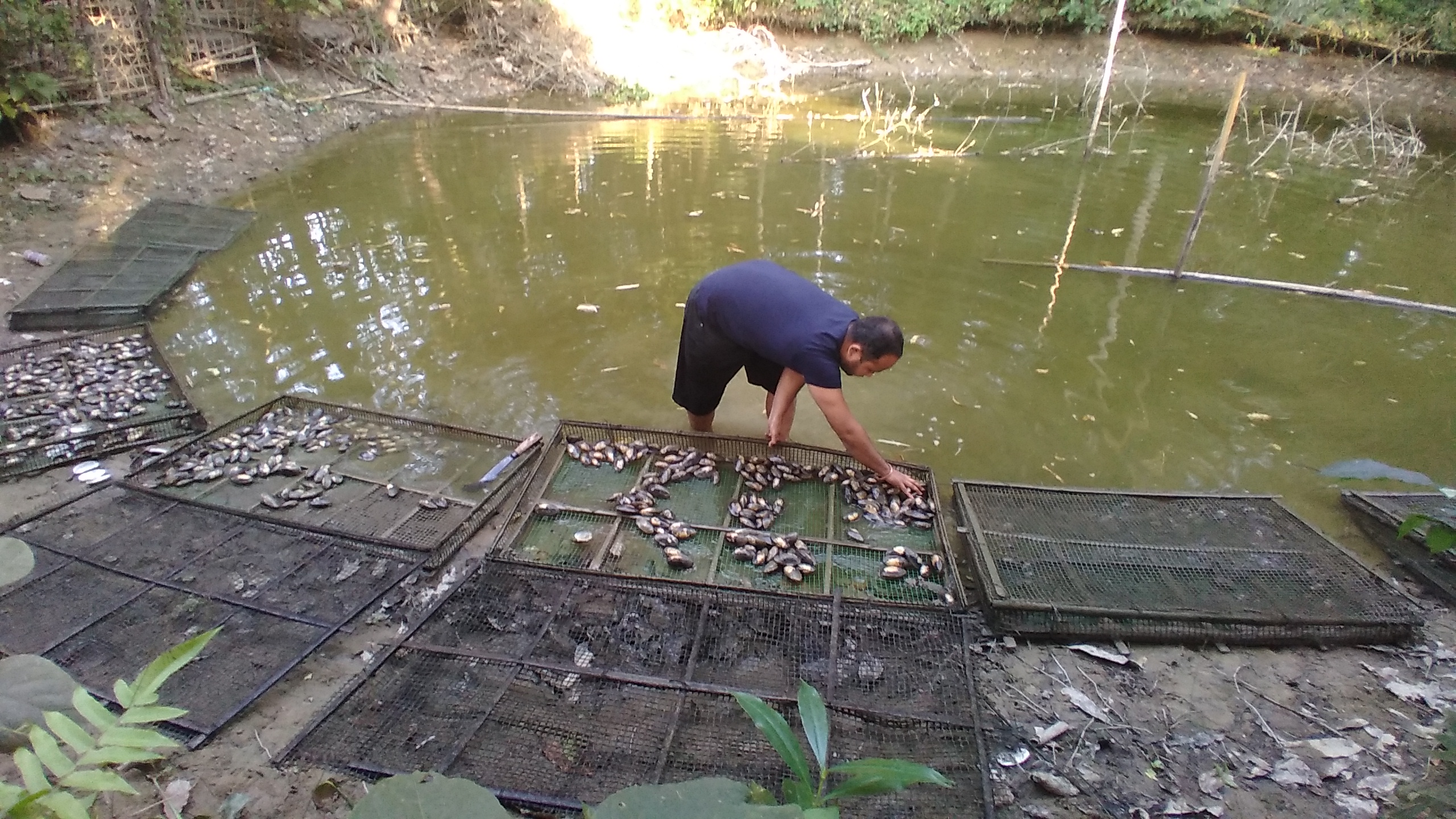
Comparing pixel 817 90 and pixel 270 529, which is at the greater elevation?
pixel 817 90

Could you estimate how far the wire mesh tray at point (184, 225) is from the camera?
261 inches

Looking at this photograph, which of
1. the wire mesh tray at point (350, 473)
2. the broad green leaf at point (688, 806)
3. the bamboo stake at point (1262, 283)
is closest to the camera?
the broad green leaf at point (688, 806)

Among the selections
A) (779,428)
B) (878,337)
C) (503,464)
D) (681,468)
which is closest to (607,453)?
(681,468)

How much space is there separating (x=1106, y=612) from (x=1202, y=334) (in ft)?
12.2

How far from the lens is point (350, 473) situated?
4090 mm

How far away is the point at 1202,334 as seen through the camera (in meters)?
5.82

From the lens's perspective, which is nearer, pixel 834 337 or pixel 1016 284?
pixel 834 337

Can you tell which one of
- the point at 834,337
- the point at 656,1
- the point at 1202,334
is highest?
the point at 656,1

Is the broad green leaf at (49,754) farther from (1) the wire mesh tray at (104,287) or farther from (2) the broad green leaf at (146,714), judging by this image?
(1) the wire mesh tray at (104,287)

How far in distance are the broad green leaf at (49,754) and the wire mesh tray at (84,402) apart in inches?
149

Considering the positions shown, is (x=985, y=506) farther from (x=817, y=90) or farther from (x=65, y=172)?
(x=817, y=90)

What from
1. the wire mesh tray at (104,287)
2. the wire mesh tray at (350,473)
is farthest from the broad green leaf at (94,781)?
the wire mesh tray at (104,287)

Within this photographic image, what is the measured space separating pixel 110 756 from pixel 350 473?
124 inches

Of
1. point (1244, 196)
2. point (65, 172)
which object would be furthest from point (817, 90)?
point (65, 172)
